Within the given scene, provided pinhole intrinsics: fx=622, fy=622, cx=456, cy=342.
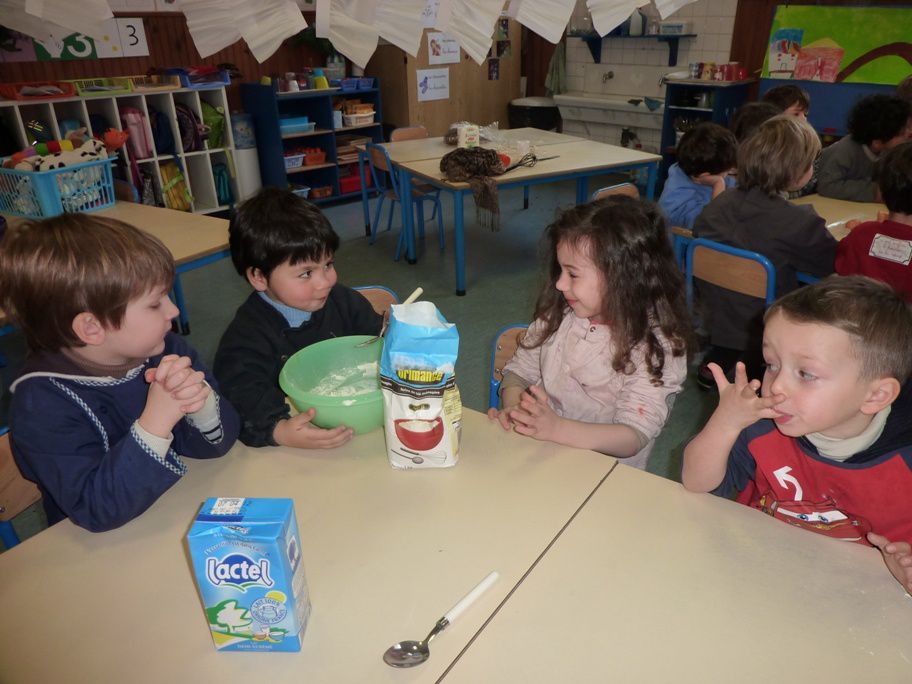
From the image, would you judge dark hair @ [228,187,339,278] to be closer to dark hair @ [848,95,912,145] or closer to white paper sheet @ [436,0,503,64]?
white paper sheet @ [436,0,503,64]

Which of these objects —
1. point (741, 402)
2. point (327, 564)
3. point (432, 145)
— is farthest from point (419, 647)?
point (432, 145)

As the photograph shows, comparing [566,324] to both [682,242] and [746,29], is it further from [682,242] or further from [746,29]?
[746,29]

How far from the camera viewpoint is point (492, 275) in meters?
4.14

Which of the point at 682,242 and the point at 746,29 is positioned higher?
the point at 746,29

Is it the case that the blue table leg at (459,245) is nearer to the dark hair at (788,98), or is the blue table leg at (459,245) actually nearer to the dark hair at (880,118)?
the dark hair at (788,98)

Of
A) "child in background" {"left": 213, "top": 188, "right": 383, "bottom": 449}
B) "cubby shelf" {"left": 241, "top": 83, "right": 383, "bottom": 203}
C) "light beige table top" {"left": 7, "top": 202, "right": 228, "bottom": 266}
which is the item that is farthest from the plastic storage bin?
"child in background" {"left": 213, "top": 188, "right": 383, "bottom": 449}

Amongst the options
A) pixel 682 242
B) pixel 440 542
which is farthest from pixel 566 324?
pixel 682 242

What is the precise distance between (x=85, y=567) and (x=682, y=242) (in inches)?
98.9

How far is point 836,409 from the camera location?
945 millimetres

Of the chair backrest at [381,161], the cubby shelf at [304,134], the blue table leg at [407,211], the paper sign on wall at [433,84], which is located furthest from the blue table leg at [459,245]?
the paper sign on wall at [433,84]

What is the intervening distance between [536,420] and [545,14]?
2.94 ft

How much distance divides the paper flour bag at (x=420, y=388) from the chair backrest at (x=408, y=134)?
4134 mm

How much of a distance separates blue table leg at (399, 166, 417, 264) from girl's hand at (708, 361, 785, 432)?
3251 mm

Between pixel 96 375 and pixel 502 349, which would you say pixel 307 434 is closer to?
pixel 96 375
